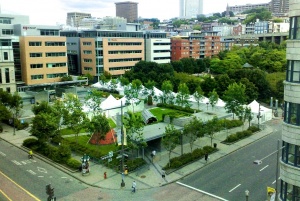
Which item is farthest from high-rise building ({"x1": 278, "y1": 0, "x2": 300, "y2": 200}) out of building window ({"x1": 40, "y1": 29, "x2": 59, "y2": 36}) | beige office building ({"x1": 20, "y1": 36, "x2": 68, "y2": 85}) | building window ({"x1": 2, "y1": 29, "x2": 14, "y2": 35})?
building window ({"x1": 2, "y1": 29, "x2": 14, "y2": 35})

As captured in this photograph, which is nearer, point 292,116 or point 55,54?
point 292,116

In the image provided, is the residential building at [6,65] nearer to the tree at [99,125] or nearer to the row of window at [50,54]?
the row of window at [50,54]

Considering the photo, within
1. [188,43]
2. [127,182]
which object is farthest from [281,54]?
[127,182]

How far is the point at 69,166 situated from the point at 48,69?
54.6m

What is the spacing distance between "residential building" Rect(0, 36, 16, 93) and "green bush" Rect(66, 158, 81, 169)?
4066cm

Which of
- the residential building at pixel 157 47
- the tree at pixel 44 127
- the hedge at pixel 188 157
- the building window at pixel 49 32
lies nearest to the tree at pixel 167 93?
the hedge at pixel 188 157

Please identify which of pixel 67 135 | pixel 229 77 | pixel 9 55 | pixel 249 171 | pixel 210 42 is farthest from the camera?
pixel 210 42

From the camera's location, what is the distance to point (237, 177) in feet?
107

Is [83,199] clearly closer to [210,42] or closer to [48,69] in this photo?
[48,69]

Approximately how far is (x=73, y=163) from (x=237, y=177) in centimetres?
1770

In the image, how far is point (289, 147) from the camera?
20609mm

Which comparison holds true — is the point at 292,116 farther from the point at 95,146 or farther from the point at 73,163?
the point at 95,146

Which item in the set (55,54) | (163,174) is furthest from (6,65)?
(163,174)

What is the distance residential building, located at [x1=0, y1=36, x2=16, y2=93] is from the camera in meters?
68.1
